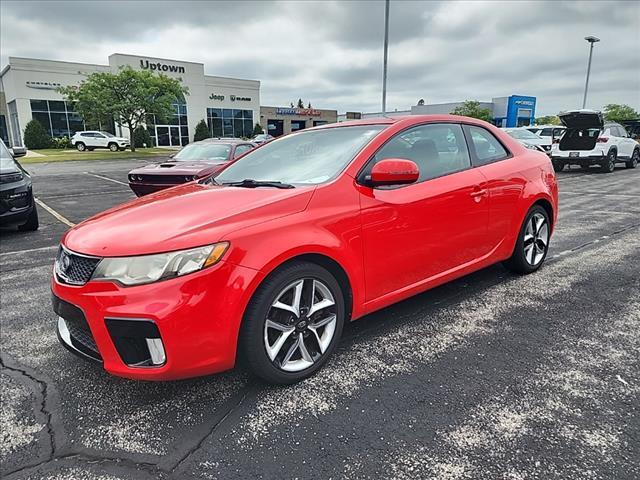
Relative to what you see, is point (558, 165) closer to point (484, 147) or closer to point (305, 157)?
point (484, 147)

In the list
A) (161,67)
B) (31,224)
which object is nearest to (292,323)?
(31,224)

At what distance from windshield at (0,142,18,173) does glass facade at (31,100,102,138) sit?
127 ft

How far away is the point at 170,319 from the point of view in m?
2.17

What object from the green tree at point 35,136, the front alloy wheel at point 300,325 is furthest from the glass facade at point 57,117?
the front alloy wheel at point 300,325

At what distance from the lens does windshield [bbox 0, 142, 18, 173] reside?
264 inches

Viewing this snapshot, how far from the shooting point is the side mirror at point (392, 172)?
2.80 meters

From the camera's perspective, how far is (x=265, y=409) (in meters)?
2.45

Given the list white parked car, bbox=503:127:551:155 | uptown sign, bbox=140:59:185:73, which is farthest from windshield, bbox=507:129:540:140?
uptown sign, bbox=140:59:185:73

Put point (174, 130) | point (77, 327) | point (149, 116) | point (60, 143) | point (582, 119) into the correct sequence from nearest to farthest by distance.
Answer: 1. point (77, 327)
2. point (582, 119)
3. point (149, 116)
4. point (60, 143)
5. point (174, 130)

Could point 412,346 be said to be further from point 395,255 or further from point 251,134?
point 251,134

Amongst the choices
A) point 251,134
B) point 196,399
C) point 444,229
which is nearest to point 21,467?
point 196,399

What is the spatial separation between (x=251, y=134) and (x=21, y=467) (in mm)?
52626

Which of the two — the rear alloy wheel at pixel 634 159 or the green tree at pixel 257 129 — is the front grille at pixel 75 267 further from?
the green tree at pixel 257 129

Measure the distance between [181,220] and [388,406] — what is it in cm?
150
